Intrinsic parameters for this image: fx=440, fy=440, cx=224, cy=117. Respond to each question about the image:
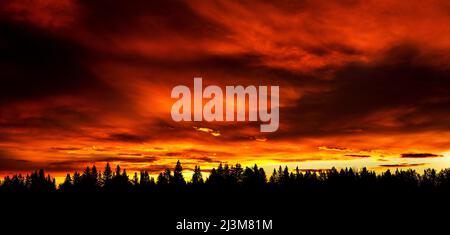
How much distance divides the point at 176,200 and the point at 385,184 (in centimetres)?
8935

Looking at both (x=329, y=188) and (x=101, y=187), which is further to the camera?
(x=101, y=187)

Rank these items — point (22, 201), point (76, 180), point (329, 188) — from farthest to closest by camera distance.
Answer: point (76, 180) < point (329, 188) < point (22, 201)

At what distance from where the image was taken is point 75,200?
142 m

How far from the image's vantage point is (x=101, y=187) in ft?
593
